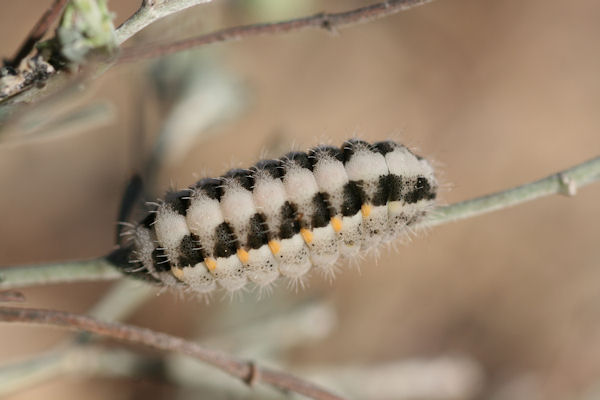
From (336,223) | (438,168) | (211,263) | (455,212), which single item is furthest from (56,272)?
(438,168)

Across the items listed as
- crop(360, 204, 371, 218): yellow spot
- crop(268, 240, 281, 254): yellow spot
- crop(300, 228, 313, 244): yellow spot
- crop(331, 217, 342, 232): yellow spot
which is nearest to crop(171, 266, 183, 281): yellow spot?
crop(268, 240, 281, 254): yellow spot

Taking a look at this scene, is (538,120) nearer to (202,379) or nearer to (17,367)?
(202,379)

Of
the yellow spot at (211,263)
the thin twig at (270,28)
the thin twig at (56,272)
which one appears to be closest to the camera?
the thin twig at (270,28)

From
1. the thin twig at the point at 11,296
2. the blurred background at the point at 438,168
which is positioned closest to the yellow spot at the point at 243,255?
the thin twig at the point at 11,296

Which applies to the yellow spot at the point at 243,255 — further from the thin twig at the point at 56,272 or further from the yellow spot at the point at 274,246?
the thin twig at the point at 56,272

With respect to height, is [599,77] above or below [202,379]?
above

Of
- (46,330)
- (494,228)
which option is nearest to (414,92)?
(494,228)

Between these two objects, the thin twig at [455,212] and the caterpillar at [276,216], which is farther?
the thin twig at [455,212]
